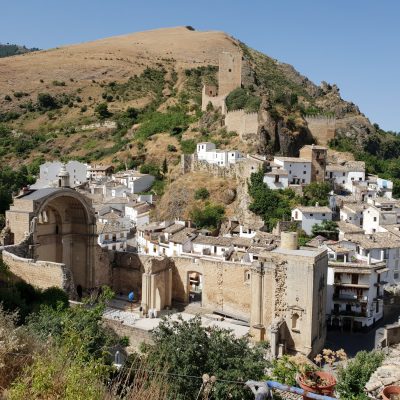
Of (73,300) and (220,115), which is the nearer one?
(73,300)

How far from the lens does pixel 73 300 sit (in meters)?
20.2

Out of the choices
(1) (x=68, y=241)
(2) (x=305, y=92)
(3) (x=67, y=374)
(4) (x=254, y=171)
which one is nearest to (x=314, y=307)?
(1) (x=68, y=241)

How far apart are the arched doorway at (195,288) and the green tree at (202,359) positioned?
13245 mm

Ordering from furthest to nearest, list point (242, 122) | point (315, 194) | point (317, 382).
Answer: point (242, 122)
point (315, 194)
point (317, 382)

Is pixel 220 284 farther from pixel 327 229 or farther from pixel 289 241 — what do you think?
pixel 327 229

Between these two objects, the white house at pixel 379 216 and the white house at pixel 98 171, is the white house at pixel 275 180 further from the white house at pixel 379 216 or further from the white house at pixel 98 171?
the white house at pixel 98 171

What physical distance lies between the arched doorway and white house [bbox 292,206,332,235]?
37.9 feet

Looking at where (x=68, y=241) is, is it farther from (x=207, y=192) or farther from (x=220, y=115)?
(x=220, y=115)

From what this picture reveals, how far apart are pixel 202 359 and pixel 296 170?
34.1m

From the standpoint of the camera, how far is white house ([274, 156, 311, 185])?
44.7 metres

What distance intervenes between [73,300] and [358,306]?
14.7 m

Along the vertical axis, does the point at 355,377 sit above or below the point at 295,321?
above

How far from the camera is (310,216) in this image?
3828cm

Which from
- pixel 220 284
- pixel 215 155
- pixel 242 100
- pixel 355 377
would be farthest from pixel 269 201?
pixel 355 377
